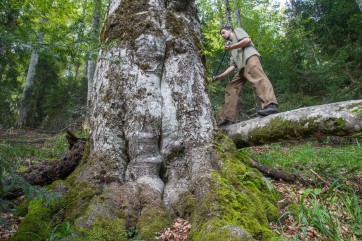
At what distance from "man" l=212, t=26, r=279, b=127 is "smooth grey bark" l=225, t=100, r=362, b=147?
0.37 meters

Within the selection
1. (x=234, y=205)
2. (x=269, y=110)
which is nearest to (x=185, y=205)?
(x=234, y=205)

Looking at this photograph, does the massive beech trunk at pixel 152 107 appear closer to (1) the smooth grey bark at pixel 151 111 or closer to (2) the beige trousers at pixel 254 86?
(1) the smooth grey bark at pixel 151 111

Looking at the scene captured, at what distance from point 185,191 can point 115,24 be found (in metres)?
2.63

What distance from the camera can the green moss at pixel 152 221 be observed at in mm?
2323

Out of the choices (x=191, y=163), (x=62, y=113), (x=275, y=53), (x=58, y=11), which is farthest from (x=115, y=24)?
(x=275, y=53)

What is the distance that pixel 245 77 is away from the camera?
4.64 metres

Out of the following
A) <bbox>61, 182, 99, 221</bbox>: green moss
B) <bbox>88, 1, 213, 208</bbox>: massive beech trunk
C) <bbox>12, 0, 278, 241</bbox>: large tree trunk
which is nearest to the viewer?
<bbox>12, 0, 278, 241</bbox>: large tree trunk

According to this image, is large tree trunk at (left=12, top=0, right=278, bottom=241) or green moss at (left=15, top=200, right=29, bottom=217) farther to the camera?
green moss at (left=15, top=200, right=29, bottom=217)

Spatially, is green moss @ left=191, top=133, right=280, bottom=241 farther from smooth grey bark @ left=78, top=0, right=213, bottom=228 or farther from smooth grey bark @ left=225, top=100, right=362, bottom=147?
smooth grey bark @ left=225, top=100, right=362, bottom=147

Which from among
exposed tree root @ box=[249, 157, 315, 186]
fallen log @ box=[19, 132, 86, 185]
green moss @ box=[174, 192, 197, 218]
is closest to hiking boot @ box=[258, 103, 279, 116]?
exposed tree root @ box=[249, 157, 315, 186]

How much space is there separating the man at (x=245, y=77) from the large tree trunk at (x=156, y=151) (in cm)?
87

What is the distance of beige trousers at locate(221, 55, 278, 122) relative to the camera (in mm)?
4207

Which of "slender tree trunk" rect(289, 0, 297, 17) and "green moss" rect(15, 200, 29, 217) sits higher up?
"slender tree trunk" rect(289, 0, 297, 17)

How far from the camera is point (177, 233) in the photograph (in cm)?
240
